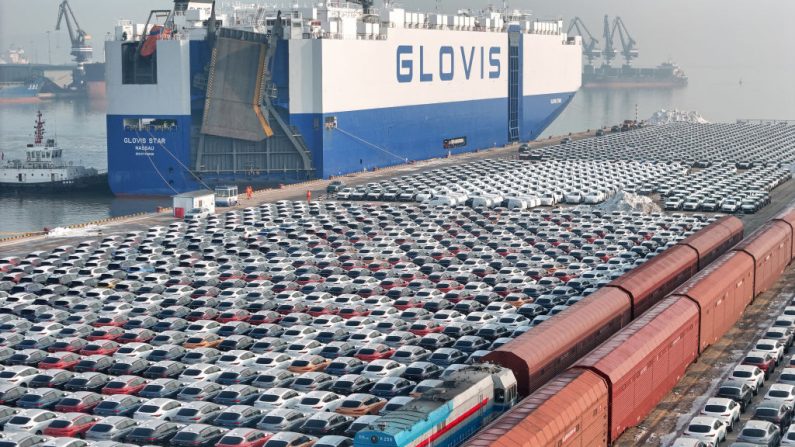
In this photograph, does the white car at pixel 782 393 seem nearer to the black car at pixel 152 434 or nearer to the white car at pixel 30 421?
the black car at pixel 152 434

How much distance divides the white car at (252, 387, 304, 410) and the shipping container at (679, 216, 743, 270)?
60.0 ft

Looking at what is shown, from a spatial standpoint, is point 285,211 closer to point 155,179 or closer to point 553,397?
point 155,179

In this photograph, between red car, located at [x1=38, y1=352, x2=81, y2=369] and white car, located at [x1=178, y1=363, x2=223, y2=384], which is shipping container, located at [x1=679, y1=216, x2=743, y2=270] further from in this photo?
red car, located at [x1=38, y1=352, x2=81, y2=369]

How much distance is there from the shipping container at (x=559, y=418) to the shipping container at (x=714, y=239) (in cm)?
1793

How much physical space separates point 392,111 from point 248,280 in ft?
154

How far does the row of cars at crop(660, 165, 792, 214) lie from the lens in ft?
193

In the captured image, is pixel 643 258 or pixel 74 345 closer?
pixel 74 345

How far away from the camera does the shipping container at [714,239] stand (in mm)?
40250

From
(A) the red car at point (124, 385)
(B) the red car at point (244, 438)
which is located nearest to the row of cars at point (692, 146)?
(A) the red car at point (124, 385)

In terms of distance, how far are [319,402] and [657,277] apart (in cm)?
1304

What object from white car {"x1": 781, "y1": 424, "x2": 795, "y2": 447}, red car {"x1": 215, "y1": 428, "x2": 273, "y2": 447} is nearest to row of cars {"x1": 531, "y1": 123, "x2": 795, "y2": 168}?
white car {"x1": 781, "y1": 424, "x2": 795, "y2": 447}

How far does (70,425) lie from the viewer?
2427 cm

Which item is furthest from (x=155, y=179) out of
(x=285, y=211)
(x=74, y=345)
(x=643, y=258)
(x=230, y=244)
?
(x=74, y=345)

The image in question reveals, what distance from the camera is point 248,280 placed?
4122cm
